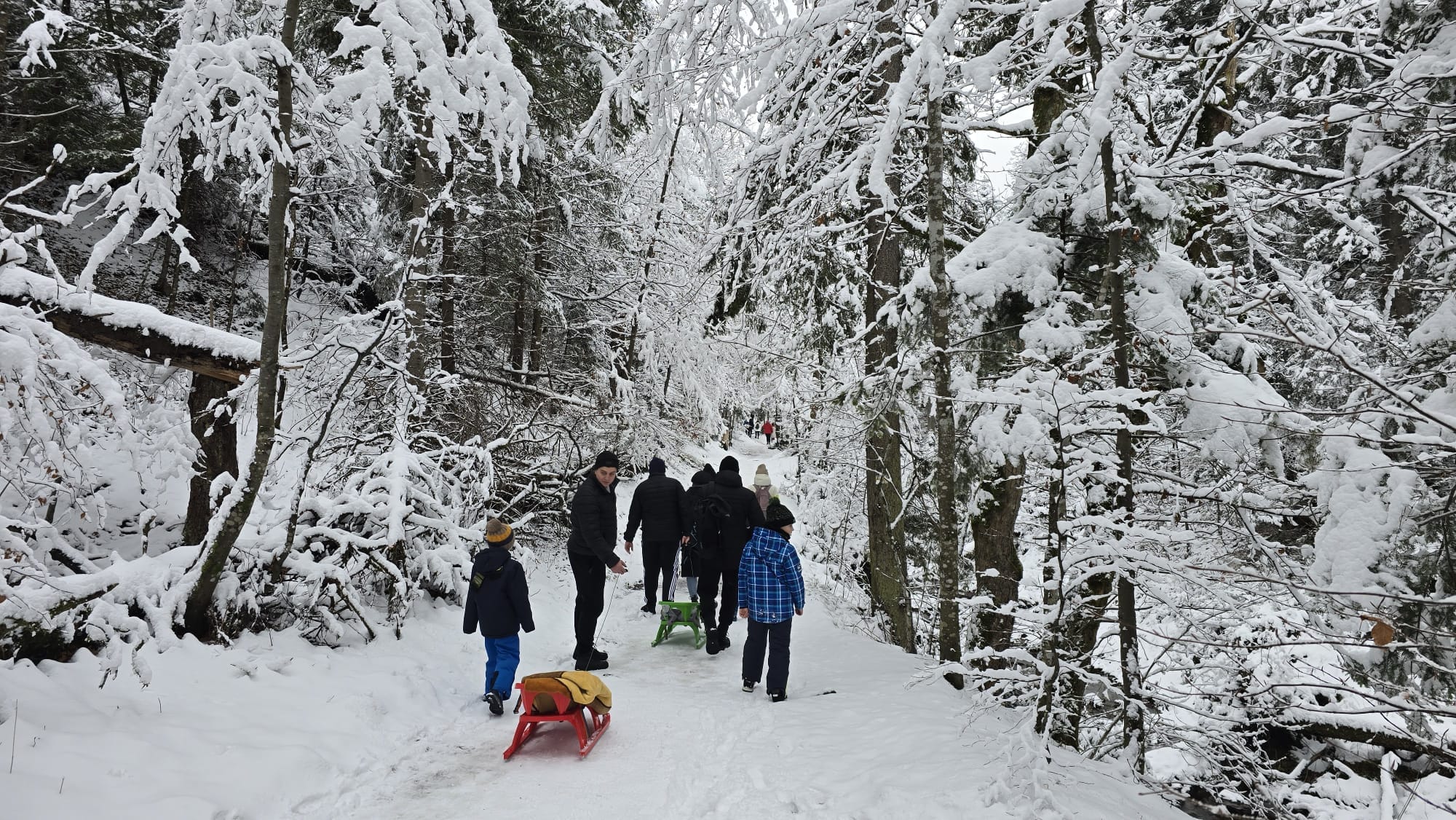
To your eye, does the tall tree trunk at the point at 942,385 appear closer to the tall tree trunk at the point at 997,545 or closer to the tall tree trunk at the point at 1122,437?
the tall tree trunk at the point at 997,545

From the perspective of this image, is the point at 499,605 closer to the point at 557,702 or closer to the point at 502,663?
the point at 502,663

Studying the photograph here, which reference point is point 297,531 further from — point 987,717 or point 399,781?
point 987,717

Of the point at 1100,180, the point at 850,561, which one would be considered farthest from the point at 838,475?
the point at 1100,180

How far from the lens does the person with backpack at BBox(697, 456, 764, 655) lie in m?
8.83

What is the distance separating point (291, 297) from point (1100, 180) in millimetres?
18405

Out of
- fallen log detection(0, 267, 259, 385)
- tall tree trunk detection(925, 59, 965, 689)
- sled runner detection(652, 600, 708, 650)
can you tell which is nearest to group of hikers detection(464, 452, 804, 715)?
sled runner detection(652, 600, 708, 650)

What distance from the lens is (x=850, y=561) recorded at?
14969 mm

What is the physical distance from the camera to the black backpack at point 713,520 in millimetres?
8852

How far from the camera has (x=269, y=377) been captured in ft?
18.5

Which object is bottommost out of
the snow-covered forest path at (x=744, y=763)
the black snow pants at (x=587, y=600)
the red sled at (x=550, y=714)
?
the snow-covered forest path at (x=744, y=763)

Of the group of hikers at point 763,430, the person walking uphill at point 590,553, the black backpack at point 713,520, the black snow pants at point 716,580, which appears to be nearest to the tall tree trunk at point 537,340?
the black backpack at point 713,520

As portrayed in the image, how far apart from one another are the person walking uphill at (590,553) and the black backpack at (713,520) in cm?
170

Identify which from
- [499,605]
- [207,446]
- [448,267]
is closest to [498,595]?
[499,605]

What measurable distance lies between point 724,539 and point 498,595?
11.1ft
